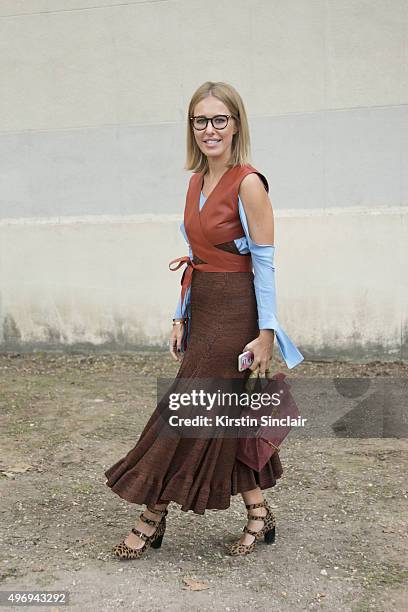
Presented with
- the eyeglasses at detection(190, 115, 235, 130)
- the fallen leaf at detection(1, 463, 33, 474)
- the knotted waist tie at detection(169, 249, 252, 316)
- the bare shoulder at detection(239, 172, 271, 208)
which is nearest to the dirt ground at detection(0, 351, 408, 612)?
the fallen leaf at detection(1, 463, 33, 474)

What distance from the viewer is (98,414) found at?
5.72 metres

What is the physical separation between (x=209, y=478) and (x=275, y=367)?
3.68 metres

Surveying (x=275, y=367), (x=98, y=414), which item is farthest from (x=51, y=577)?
(x=275, y=367)

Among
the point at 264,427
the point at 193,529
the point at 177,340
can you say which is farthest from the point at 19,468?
the point at 264,427

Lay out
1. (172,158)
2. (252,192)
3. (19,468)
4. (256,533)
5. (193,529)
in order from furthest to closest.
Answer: (172,158)
(19,468)
(193,529)
(256,533)
(252,192)

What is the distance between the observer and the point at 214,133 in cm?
318

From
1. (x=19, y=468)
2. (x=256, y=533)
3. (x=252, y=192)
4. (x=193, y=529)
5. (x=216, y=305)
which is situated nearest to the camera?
(x=252, y=192)

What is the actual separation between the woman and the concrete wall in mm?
3447

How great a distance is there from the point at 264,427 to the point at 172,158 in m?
Result: 4.01

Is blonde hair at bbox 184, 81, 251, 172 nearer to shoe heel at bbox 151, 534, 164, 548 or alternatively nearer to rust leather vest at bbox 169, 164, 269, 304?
rust leather vest at bbox 169, 164, 269, 304

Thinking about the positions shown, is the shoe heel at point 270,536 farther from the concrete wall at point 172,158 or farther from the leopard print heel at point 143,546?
the concrete wall at point 172,158

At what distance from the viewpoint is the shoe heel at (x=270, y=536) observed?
3525 mm

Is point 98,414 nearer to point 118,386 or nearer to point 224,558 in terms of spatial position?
point 118,386

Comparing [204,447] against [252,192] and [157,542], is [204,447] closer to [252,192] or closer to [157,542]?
[157,542]
